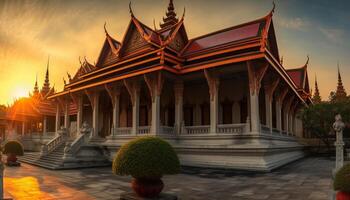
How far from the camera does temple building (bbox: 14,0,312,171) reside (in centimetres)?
1427

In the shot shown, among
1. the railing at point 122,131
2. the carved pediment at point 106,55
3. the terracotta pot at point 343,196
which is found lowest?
the terracotta pot at point 343,196

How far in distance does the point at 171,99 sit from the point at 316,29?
11.2m

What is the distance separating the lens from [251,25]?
1806cm

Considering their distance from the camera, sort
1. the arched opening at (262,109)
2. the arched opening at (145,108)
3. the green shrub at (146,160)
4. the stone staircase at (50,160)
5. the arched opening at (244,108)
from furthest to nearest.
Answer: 1. the arched opening at (145,108)
2. the arched opening at (262,109)
3. the arched opening at (244,108)
4. the stone staircase at (50,160)
5. the green shrub at (146,160)

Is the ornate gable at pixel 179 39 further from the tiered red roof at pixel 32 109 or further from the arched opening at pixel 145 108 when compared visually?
the tiered red roof at pixel 32 109

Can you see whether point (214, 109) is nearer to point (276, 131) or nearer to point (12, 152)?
point (276, 131)

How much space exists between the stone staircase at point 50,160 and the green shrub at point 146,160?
9.34 m

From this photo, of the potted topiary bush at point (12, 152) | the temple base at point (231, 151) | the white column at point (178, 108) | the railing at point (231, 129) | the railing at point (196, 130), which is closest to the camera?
the temple base at point (231, 151)

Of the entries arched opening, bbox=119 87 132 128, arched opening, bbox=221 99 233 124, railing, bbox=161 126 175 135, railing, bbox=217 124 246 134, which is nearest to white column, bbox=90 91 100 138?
arched opening, bbox=119 87 132 128

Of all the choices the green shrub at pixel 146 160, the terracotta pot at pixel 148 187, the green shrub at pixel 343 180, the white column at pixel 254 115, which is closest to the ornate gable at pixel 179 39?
the white column at pixel 254 115

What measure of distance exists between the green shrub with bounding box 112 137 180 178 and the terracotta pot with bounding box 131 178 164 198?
0.85 feet

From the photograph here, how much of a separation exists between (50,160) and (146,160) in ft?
39.7

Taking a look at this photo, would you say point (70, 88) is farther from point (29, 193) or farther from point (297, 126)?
point (297, 126)

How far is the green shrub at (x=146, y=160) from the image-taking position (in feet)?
21.8
